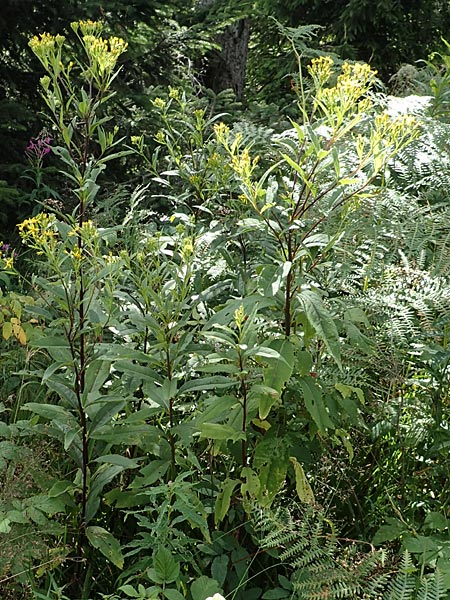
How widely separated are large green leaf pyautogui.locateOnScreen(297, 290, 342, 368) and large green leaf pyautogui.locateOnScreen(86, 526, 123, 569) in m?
0.72

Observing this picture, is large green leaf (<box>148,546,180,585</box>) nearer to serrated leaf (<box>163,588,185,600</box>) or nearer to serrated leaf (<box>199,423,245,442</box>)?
serrated leaf (<box>163,588,185,600</box>)

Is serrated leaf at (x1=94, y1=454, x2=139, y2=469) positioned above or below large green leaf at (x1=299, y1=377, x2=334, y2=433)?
below

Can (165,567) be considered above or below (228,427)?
below

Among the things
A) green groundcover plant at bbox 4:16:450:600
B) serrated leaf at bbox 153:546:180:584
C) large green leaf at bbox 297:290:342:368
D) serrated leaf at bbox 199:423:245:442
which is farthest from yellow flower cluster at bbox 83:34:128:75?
serrated leaf at bbox 153:546:180:584

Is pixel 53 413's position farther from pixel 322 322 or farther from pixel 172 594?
pixel 322 322

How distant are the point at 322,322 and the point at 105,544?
2.51 feet

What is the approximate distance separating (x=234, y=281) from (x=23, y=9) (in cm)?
315

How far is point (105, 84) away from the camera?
1.99 m

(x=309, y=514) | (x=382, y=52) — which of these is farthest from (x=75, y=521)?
(x=382, y=52)

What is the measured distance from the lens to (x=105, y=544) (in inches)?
68.6

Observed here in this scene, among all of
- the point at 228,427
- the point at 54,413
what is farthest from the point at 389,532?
the point at 54,413

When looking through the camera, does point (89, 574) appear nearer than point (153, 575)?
No

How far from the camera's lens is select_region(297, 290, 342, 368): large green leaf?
1.59 meters

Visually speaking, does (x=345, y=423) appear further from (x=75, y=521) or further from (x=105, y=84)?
(x=105, y=84)
